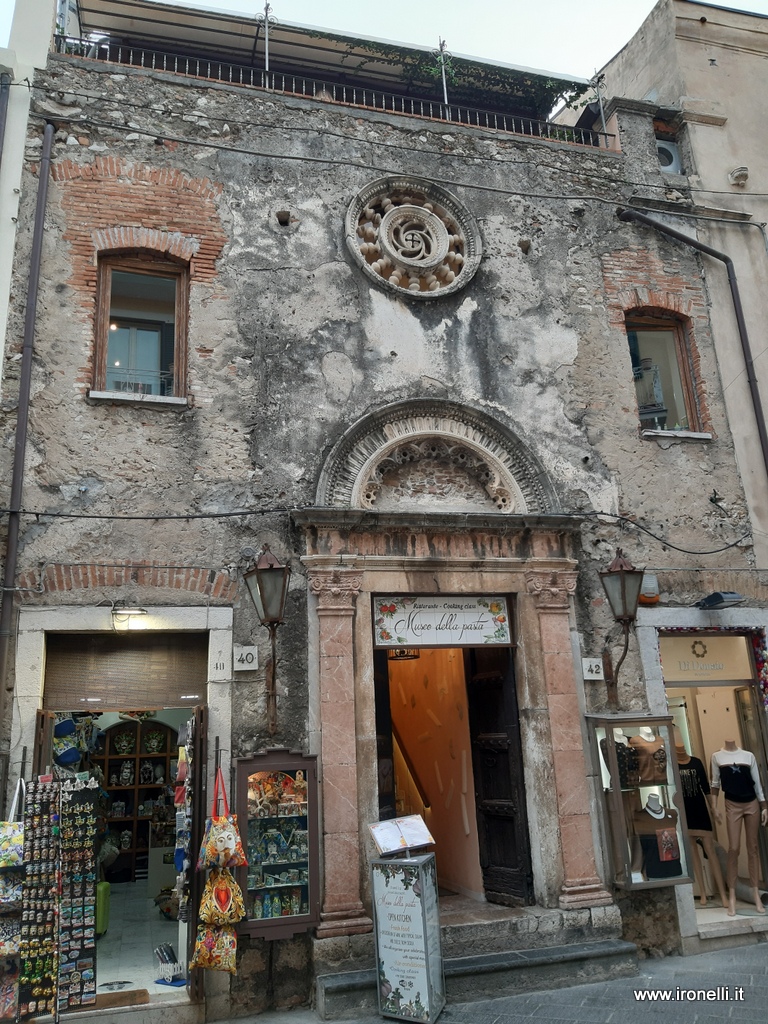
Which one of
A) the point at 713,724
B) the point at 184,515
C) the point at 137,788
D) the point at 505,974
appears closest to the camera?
the point at 505,974

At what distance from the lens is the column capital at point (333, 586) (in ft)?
22.9

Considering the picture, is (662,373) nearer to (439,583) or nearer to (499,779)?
(439,583)

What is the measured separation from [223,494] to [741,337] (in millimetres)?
6183

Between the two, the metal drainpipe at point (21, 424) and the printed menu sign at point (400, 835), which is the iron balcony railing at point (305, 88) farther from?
the printed menu sign at point (400, 835)

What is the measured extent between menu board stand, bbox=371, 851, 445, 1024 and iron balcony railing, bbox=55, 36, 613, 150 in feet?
24.8

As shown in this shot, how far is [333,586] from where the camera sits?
700cm

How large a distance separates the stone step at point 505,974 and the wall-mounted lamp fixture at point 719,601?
10.6 feet

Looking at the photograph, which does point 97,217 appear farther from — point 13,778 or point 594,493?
point 594,493

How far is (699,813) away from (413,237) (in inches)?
260

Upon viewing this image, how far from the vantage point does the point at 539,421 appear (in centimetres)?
817

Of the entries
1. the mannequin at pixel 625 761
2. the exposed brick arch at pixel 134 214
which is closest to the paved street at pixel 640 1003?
the mannequin at pixel 625 761

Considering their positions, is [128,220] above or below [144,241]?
above

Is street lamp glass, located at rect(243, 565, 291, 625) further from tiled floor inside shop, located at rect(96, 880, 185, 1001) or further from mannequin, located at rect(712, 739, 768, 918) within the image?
mannequin, located at rect(712, 739, 768, 918)

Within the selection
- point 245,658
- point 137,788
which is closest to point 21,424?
point 245,658
